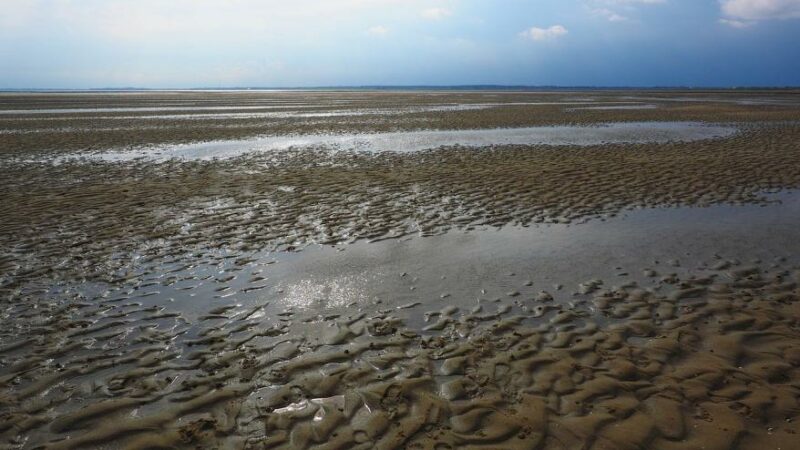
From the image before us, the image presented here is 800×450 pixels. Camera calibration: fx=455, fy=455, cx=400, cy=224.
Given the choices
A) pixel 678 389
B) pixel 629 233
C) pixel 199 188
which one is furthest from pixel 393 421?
pixel 199 188

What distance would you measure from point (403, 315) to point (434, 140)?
22.3 meters

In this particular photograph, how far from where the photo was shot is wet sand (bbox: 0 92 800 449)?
475cm

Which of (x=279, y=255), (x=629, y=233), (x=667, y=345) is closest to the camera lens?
(x=667, y=345)

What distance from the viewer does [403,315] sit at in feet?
23.3

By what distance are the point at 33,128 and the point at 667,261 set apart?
42971 millimetres

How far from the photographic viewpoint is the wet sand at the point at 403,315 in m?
4.75

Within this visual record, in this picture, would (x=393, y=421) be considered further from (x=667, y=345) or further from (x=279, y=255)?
(x=279, y=255)

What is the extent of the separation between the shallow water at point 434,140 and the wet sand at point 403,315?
857cm

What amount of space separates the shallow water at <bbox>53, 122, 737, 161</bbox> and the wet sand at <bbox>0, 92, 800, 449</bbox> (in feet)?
28.1

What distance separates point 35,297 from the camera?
Result: 25.3 feet

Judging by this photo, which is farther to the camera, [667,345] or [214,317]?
[214,317]

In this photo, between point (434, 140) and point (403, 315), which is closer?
point (403, 315)

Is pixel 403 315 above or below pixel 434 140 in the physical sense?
below

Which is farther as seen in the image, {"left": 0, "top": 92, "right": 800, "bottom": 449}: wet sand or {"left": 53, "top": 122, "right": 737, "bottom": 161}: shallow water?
{"left": 53, "top": 122, "right": 737, "bottom": 161}: shallow water
